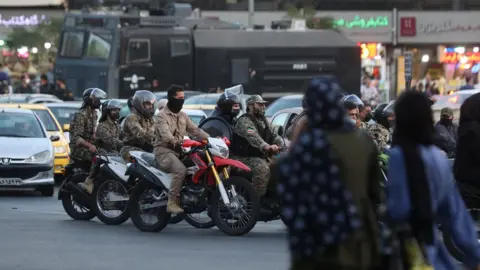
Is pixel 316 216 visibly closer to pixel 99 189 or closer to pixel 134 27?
pixel 99 189

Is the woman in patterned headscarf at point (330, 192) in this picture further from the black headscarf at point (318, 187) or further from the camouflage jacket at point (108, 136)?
the camouflage jacket at point (108, 136)

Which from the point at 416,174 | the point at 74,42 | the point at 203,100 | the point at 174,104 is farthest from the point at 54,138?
the point at 74,42

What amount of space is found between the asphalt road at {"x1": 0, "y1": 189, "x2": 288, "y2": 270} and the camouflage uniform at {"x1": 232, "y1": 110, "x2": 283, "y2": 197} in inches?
24.3

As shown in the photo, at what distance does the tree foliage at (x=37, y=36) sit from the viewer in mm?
49500

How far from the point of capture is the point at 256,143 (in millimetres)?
14859

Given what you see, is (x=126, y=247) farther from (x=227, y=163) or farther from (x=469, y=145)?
(x=469, y=145)

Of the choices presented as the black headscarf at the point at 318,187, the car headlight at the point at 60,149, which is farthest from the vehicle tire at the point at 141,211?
the car headlight at the point at 60,149

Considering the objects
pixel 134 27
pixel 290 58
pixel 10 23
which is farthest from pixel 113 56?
pixel 10 23

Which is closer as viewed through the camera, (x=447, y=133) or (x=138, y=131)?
(x=138, y=131)

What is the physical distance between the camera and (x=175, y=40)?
37.7 metres

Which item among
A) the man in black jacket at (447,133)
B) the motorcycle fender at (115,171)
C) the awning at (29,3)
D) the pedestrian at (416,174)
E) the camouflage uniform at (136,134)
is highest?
the awning at (29,3)

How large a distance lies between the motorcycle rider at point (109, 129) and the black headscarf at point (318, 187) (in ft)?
34.7

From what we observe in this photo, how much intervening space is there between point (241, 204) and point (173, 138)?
1086 millimetres

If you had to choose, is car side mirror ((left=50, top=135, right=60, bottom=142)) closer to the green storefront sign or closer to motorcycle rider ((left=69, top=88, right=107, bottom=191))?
motorcycle rider ((left=69, top=88, right=107, bottom=191))
